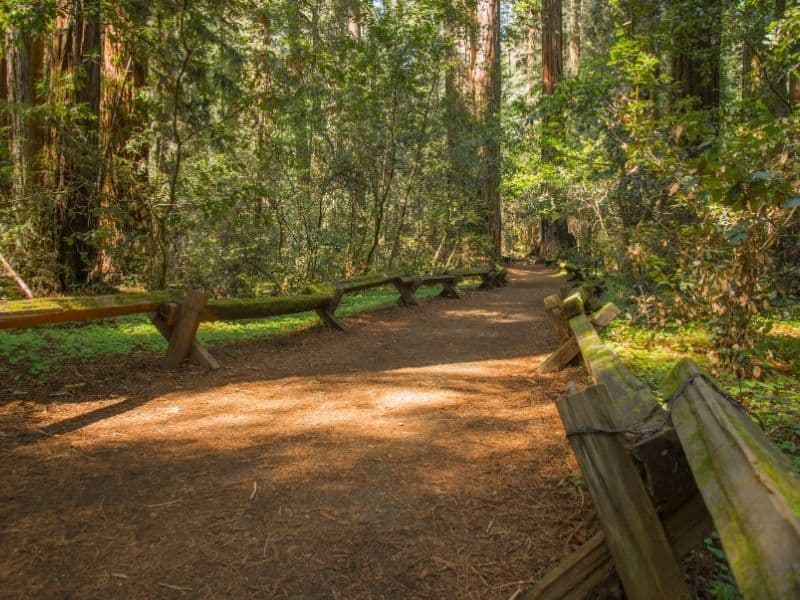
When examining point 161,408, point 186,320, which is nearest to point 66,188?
point 186,320

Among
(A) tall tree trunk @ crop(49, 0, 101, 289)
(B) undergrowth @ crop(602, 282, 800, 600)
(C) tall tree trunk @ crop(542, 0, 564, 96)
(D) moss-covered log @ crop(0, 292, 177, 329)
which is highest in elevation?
(C) tall tree trunk @ crop(542, 0, 564, 96)

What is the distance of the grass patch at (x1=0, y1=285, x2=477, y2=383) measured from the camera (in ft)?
18.9

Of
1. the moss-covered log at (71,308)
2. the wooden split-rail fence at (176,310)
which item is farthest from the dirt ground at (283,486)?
the moss-covered log at (71,308)

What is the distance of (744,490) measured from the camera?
4.21 ft

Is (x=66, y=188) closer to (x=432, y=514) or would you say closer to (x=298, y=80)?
(x=298, y=80)

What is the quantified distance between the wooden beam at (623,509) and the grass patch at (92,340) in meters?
5.12

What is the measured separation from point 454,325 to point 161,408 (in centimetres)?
566

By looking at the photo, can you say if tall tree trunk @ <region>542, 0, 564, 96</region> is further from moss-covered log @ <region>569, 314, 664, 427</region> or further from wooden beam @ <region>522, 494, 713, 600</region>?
wooden beam @ <region>522, 494, 713, 600</region>

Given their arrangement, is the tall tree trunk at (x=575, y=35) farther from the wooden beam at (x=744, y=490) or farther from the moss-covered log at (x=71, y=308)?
the wooden beam at (x=744, y=490)

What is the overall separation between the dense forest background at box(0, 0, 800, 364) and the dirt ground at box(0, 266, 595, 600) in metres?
1.95

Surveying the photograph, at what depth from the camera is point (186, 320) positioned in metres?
5.96

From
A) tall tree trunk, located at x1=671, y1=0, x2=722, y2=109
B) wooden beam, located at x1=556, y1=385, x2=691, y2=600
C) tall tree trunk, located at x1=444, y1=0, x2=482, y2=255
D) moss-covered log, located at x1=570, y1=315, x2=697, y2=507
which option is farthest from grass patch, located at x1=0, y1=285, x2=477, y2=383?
tall tree trunk, located at x1=444, y1=0, x2=482, y2=255

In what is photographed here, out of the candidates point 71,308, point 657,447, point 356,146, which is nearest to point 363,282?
point 356,146

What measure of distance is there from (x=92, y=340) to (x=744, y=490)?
7.53 m
